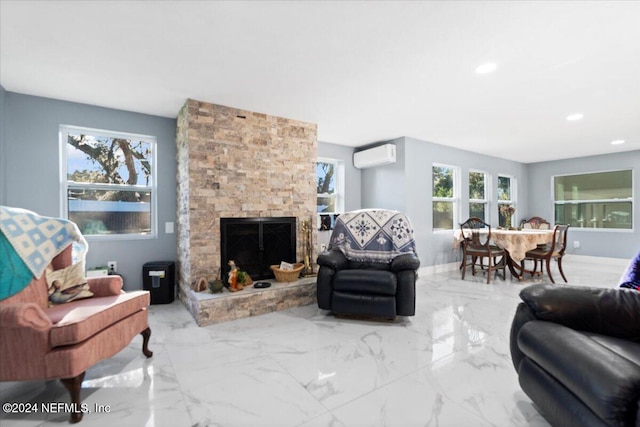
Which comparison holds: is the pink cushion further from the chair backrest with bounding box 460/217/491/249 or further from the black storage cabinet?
the chair backrest with bounding box 460/217/491/249

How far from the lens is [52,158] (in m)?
3.09

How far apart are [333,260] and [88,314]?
2027 millimetres

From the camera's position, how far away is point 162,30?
6.48 feet

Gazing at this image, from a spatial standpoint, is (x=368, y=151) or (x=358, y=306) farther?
(x=368, y=151)

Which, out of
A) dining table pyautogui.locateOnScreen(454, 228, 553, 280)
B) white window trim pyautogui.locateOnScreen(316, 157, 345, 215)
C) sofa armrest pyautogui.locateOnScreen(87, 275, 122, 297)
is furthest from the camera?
white window trim pyautogui.locateOnScreen(316, 157, 345, 215)

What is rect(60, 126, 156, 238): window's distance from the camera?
10.6 feet

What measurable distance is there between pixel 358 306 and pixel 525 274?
3897 mm

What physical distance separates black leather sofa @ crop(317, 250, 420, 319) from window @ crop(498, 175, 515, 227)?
4.67m

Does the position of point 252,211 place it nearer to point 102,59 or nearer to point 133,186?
point 133,186

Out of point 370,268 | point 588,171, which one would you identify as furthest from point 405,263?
point 588,171

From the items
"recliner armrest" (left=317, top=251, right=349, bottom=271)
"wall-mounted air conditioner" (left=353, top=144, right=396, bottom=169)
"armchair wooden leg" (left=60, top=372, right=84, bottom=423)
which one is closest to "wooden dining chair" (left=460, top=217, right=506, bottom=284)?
"wall-mounted air conditioner" (left=353, top=144, right=396, bottom=169)

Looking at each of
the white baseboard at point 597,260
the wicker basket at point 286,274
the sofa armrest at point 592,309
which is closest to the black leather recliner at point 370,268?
the wicker basket at point 286,274

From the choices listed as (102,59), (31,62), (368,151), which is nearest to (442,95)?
(368,151)

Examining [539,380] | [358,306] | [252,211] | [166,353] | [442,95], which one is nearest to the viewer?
[539,380]
